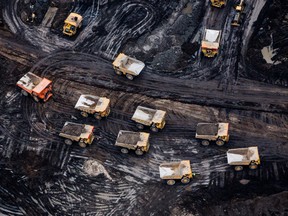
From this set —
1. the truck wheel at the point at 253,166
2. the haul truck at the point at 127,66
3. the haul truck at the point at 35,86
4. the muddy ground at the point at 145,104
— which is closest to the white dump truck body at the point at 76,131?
the muddy ground at the point at 145,104

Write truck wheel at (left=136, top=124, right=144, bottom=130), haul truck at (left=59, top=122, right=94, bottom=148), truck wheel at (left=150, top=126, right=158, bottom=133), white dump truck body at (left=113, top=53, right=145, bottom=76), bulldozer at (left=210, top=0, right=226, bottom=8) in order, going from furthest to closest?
bulldozer at (left=210, top=0, right=226, bottom=8), white dump truck body at (left=113, top=53, right=145, bottom=76), truck wheel at (left=136, top=124, right=144, bottom=130), truck wheel at (left=150, top=126, right=158, bottom=133), haul truck at (left=59, top=122, right=94, bottom=148)

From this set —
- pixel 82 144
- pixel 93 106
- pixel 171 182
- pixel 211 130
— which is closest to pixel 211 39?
pixel 211 130

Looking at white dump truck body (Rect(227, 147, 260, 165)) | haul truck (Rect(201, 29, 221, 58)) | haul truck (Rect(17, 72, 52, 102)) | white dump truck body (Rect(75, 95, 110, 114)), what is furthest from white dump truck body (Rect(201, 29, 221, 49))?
haul truck (Rect(17, 72, 52, 102))

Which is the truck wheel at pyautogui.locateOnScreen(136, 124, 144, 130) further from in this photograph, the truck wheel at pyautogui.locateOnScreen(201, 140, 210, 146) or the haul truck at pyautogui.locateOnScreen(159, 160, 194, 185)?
the truck wheel at pyautogui.locateOnScreen(201, 140, 210, 146)

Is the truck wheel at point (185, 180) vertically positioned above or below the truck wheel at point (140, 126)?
below

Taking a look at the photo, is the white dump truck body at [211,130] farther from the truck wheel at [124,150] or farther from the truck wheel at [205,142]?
the truck wheel at [124,150]

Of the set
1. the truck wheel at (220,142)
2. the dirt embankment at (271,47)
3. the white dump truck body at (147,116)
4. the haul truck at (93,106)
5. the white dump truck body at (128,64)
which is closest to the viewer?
the truck wheel at (220,142)
